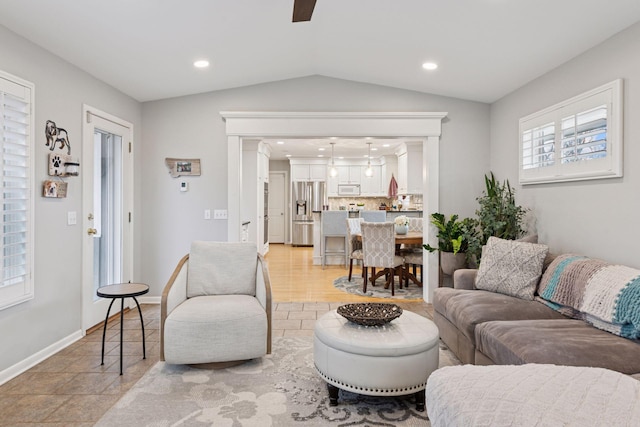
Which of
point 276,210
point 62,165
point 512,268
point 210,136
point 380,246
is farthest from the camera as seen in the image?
point 276,210

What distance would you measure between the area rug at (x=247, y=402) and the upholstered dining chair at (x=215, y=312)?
0.14m

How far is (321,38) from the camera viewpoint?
3680 millimetres

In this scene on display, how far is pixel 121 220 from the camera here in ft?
14.2

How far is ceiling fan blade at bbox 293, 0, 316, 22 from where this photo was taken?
2.14 meters

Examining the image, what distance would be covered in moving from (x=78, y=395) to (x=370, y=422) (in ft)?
5.90

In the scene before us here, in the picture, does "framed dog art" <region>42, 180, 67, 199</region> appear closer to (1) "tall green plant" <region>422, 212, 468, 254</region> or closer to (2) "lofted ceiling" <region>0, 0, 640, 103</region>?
(2) "lofted ceiling" <region>0, 0, 640, 103</region>

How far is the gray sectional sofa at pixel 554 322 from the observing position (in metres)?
2.00

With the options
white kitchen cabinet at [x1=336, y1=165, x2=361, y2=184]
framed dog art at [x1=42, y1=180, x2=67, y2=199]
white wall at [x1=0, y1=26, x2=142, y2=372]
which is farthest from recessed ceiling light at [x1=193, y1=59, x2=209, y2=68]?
white kitchen cabinet at [x1=336, y1=165, x2=361, y2=184]

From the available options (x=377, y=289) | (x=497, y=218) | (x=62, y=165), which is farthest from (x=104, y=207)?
(x=497, y=218)

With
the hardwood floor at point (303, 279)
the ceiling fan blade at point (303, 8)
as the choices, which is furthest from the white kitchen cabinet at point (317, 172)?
the ceiling fan blade at point (303, 8)

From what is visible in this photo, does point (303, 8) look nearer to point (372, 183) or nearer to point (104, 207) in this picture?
point (104, 207)

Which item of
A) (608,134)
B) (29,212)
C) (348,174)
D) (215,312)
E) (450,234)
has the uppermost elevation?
(348,174)

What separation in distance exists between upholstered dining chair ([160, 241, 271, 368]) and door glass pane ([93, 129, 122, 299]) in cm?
131

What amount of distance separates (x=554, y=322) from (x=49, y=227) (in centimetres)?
371
